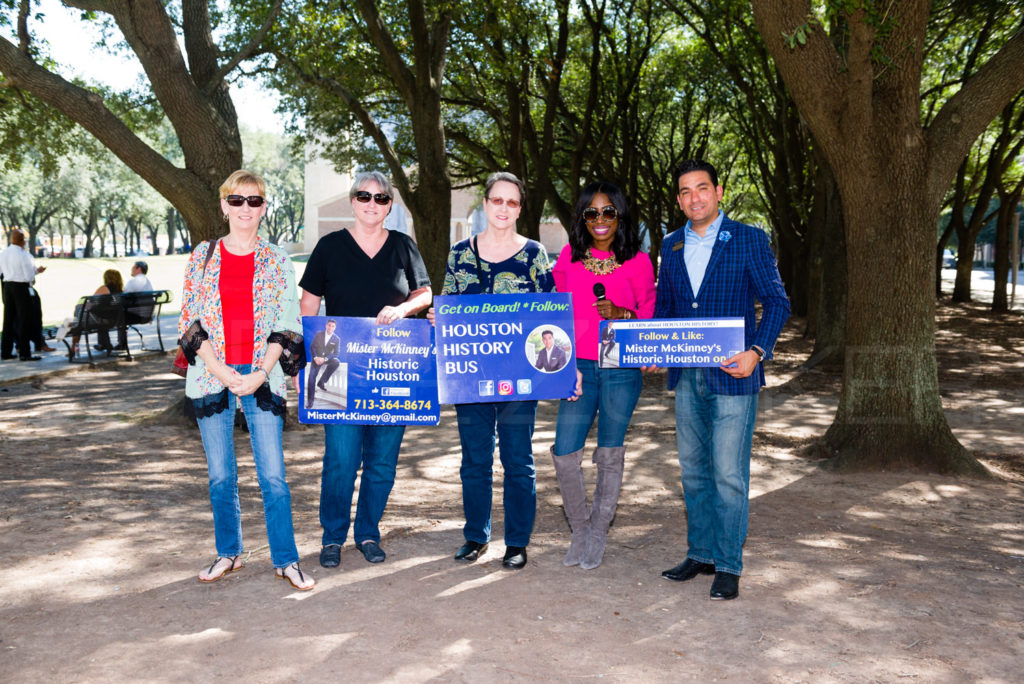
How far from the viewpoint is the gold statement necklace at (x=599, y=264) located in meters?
4.64

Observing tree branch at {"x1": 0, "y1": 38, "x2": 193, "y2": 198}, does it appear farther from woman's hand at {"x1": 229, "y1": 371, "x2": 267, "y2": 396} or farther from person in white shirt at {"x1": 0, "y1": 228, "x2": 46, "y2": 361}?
person in white shirt at {"x1": 0, "y1": 228, "x2": 46, "y2": 361}

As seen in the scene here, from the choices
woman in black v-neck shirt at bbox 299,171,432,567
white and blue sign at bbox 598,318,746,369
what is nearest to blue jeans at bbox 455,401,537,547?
woman in black v-neck shirt at bbox 299,171,432,567

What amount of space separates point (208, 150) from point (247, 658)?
651 cm

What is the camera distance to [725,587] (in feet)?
14.6

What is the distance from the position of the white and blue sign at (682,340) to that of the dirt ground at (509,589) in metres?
1.12

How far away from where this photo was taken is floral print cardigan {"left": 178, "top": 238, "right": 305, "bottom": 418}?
4.43 meters

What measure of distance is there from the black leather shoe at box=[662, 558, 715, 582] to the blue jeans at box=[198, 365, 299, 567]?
1.84m

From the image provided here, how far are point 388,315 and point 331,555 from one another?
1.28 meters

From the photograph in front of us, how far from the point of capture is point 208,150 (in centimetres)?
915

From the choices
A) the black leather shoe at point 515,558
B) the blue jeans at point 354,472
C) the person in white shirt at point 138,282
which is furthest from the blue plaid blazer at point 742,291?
the person in white shirt at point 138,282

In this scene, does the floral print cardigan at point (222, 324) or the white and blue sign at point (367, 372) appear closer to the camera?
the floral print cardigan at point (222, 324)

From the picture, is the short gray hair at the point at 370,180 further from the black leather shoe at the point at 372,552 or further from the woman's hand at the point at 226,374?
the black leather shoe at the point at 372,552

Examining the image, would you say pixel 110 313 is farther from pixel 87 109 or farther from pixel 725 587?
pixel 725 587

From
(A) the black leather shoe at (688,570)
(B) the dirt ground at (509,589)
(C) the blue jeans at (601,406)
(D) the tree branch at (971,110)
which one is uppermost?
(D) the tree branch at (971,110)
